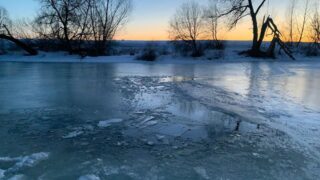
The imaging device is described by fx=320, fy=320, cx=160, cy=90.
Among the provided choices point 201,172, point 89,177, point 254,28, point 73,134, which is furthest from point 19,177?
point 254,28

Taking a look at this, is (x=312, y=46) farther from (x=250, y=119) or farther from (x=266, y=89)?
(x=250, y=119)

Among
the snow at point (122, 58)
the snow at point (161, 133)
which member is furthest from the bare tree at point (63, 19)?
the snow at point (161, 133)

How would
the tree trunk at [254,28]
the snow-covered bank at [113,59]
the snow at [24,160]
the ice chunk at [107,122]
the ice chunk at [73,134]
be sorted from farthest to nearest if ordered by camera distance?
the tree trunk at [254,28] → the snow-covered bank at [113,59] → the ice chunk at [107,122] → the ice chunk at [73,134] → the snow at [24,160]

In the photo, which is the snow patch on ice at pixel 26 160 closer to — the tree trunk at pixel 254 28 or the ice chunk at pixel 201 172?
the ice chunk at pixel 201 172

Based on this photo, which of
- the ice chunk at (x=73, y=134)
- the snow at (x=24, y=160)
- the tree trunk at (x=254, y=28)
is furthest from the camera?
the tree trunk at (x=254, y=28)

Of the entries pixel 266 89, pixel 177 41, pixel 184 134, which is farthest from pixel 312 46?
pixel 184 134

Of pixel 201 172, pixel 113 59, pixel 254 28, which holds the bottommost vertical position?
pixel 201 172

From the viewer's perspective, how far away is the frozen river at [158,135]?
163 inches

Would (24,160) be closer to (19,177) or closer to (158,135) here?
(19,177)

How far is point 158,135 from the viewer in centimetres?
558

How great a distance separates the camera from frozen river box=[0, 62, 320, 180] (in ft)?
13.6

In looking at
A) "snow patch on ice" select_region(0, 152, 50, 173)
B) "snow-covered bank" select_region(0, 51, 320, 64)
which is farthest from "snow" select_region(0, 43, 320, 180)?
"snow-covered bank" select_region(0, 51, 320, 64)

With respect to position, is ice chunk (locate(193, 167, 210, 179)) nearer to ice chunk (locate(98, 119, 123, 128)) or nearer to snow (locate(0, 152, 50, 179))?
snow (locate(0, 152, 50, 179))

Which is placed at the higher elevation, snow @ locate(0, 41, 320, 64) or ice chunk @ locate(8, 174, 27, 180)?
snow @ locate(0, 41, 320, 64)
